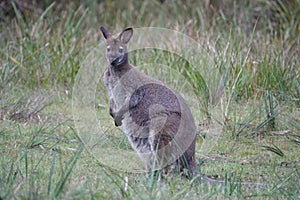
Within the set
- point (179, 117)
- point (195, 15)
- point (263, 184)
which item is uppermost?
point (179, 117)

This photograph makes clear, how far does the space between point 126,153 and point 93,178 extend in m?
1.16

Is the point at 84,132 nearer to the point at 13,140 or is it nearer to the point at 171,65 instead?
the point at 13,140

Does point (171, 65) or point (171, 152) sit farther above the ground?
point (171, 152)

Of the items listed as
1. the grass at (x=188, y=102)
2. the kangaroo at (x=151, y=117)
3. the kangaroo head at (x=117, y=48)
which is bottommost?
the grass at (x=188, y=102)

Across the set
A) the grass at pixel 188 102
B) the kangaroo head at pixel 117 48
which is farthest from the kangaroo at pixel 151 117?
the grass at pixel 188 102

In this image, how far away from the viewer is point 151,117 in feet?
16.4

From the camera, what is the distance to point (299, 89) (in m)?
6.80

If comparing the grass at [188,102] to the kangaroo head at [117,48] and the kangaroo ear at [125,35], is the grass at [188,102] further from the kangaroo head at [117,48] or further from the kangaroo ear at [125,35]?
the kangaroo ear at [125,35]

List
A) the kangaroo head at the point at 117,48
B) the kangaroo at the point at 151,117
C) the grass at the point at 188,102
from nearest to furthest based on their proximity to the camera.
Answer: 1. the grass at the point at 188,102
2. the kangaroo at the point at 151,117
3. the kangaroo head at the point at 117,48

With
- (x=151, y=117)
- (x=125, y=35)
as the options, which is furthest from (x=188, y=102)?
(x=151, y=117)

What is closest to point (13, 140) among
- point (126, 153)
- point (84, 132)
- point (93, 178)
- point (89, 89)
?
point (84, 132)

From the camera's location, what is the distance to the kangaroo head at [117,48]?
5.57m

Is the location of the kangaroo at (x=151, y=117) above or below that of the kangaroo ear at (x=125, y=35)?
below

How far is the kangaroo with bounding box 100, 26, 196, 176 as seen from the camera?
4855 millimetres
